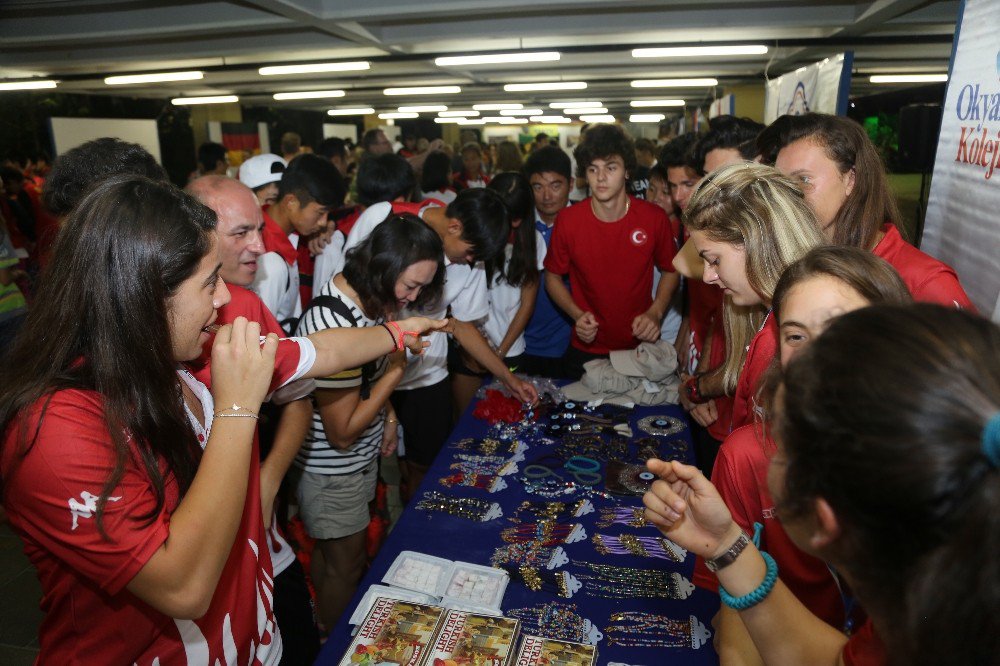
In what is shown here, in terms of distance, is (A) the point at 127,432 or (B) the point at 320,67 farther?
(B) the point at 320,67

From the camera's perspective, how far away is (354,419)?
209 cm

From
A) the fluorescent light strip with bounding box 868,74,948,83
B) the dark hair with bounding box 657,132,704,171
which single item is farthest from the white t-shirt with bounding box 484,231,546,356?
the fluorescent light strip with bounding box 868,74,948,83

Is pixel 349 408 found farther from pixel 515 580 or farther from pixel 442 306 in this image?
pixel 442 306

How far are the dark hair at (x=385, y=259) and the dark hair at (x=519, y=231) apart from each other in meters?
1.09

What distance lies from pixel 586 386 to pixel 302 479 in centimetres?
143

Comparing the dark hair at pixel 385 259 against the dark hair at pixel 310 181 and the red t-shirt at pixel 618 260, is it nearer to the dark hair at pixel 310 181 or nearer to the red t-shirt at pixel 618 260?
the dark hair at pixel 310 181

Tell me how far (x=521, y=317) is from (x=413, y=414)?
907 mm

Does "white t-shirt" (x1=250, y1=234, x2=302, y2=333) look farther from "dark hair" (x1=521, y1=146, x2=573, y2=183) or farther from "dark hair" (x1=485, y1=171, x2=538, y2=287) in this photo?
"dark hair" (x1=521, y1=146, x2=573, y2=183)

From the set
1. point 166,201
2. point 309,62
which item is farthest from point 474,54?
point 166,201

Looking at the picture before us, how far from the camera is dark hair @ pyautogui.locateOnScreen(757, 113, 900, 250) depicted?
76.3 inches

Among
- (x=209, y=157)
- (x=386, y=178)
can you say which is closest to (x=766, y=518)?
(x=386, y=178)

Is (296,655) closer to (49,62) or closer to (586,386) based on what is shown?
(586,386)

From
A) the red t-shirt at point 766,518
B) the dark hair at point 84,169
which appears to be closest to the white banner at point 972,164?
the red t-shirt at point 766,518

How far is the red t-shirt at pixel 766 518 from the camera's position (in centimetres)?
125
